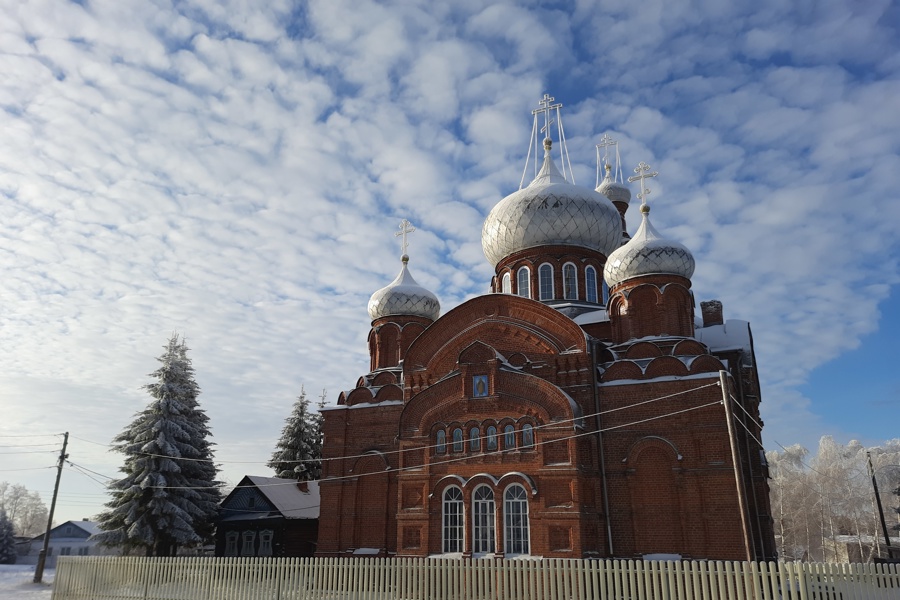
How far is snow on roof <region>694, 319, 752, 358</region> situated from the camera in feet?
74.4

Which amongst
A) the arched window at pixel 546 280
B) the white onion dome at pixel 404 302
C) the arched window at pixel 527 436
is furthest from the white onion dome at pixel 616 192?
the arched window at pixel 527 436

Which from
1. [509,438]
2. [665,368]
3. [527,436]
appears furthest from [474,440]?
[665,368]

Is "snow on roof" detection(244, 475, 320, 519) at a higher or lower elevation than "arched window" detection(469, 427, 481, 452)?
lower

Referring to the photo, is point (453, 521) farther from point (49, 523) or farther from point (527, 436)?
point (49, 523)

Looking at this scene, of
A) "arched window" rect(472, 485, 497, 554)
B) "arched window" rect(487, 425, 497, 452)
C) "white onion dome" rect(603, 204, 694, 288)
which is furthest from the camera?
"white onion dome" rect(603, 204, 694, 288)

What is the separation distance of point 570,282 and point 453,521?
414 inches

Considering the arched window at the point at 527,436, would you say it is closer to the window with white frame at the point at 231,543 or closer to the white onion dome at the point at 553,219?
the white onion dome at the point at 553,219

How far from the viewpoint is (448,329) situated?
73.5 feet

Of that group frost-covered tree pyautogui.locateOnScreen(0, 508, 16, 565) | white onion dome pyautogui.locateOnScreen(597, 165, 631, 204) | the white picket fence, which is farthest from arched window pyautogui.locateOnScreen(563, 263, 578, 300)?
frost-covered tree pyautogui.locateOnScreen(0, 508, 16, 565)

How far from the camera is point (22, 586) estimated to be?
74.0ft

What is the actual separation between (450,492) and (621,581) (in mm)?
7735

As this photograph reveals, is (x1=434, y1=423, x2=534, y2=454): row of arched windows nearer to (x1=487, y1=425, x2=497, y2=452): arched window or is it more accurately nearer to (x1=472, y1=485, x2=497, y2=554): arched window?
(x1=487, y1=425, x2=497, y2=452): arched window

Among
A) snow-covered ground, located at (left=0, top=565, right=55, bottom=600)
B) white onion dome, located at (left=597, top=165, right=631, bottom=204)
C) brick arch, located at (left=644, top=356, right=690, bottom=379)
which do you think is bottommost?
snow-covered ground, located at (left=0, top=565, right=55, bottom=600)

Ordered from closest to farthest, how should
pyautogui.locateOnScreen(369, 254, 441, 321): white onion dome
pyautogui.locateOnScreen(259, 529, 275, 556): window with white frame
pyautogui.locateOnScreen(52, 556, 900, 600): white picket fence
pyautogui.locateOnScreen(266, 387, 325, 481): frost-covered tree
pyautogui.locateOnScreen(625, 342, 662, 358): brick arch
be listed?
pyautogui.locateOnScreen(52, 556, 900, 600): white picket fence < pyautogui.locateOnScreen(625, 342, 662, 358): brick arch < pyautogui.locateOnScreen(259, 529, 275, 556): window with white frame < pyautogui.locateOnScreen(369, 254, 441, 321): white onion dome < pyautogui.locateOnScreen(266, 387, 325, 481): frost-covered tree
